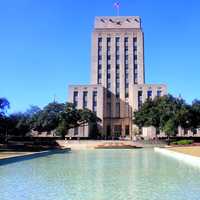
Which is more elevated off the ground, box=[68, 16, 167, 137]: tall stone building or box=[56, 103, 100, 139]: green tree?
box=[68, 16, 167, 137]: tall stone building

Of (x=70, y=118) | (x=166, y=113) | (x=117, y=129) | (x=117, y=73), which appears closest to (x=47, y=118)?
(x=70, y=118)

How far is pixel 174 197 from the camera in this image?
982 centimetres

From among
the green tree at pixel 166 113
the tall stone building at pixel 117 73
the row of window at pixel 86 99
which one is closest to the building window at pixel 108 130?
the tall stone building at pixel 117 73

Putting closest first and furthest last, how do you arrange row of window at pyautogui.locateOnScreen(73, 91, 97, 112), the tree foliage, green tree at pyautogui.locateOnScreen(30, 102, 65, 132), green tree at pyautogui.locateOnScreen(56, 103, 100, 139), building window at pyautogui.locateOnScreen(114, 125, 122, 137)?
the tree foliage, green tree at pyautogui.locateOnScreen(30, 102, 65, 132), green tree at pyautogui.locateOnScreen(56, 103, 100, 139), row of window at pyautogui.locateOnScreen(73, 91, 97, 112), building window at pyautogui.locateOnScreen(114, 125, 122, 137)

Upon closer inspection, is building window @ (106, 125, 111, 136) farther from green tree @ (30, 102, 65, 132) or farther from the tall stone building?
green tree @ (30, 102, 65, 132)

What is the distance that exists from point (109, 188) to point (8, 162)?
11887 mm

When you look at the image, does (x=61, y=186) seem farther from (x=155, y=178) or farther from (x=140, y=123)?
(x=140, y=123)

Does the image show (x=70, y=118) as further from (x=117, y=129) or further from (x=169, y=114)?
(x=117, y=129)

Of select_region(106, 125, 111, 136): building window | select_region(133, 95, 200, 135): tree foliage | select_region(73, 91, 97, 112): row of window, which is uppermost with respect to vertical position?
select_region(73, 91, 97, 112): row of window

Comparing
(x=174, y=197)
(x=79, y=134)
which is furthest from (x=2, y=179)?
(x=79, y=134)

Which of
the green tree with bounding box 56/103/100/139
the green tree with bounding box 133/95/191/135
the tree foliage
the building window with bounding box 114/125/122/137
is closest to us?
the tree foliage

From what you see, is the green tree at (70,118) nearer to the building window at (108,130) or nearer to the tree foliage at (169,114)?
the tree foliage at (169,114)

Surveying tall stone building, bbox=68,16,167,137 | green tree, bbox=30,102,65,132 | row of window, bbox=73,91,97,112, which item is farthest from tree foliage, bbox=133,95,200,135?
row of window, bbox=73,91,97,112

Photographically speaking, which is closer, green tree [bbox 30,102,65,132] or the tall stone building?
green tree [bbox 30,102,65,132]
